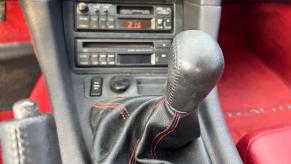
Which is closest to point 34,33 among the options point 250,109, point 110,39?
point 110,39

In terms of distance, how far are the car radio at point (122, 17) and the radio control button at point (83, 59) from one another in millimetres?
65

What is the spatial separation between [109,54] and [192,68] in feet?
1.44

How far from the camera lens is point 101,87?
1049 millimetres

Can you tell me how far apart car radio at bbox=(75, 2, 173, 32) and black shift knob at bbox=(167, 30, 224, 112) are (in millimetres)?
388

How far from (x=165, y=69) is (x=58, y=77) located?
11.0 inches

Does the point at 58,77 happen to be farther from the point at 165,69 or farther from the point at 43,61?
the point at 165,69

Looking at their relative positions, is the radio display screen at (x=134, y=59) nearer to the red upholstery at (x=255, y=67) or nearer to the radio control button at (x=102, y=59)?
the radio control button at (x=102, y=59)

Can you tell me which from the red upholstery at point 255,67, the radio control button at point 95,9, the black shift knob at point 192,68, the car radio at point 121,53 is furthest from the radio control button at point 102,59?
the red upholstery at point 255,67

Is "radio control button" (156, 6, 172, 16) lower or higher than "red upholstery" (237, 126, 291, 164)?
higher

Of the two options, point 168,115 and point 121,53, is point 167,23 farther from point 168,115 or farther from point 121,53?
point 168,115

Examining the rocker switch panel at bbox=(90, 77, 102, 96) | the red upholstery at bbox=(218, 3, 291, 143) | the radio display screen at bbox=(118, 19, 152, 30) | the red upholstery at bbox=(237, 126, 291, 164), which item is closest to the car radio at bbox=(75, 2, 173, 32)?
the radio display screen at bbox=(118, 19, 152, 30)

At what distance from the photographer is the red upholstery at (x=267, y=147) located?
96cm

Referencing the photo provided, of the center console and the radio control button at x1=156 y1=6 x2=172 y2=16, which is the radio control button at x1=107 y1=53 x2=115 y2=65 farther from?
the radio control button at x1=156 y1=6 x2=172 y2=16

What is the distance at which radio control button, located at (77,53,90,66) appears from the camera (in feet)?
3.51
